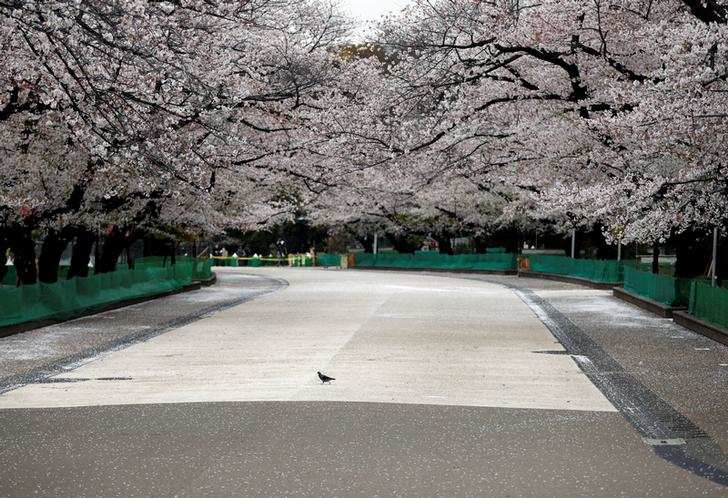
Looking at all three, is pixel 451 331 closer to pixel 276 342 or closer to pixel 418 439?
pixel 276 342

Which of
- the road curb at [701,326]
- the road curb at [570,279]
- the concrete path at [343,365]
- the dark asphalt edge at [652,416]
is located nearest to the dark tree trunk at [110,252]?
the concrete path at [343,365]

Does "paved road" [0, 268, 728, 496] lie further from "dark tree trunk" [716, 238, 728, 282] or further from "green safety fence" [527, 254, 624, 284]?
"green safety fence" [527, 254, 624, 284]

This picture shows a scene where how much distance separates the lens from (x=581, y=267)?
48.0m

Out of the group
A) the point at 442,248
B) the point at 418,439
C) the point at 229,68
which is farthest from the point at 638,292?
the point at 442,248

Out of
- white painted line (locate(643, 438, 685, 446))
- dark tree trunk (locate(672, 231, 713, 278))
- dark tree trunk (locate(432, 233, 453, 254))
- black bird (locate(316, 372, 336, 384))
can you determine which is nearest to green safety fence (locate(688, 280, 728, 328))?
dark tree trunk (locate(672, 231, 713, 278))

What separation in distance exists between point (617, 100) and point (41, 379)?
13.5m

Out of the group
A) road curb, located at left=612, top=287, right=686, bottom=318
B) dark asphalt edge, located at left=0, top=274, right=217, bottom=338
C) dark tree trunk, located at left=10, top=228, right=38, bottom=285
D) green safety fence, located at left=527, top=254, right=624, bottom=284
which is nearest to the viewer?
dark asphalt edge, located at left=0, top=274, right=217, bottom=338

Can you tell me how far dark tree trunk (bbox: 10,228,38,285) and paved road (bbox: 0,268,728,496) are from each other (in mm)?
12686

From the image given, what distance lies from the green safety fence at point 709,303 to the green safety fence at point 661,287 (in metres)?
2.20

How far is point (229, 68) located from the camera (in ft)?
93.2

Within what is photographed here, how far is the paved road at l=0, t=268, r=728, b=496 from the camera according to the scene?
8141mm

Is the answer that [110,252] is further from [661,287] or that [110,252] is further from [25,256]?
[661,287]

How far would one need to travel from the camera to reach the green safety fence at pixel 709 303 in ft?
68.8

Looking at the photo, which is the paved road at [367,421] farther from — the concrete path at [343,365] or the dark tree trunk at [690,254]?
the dark tree trunk at [690,254]
